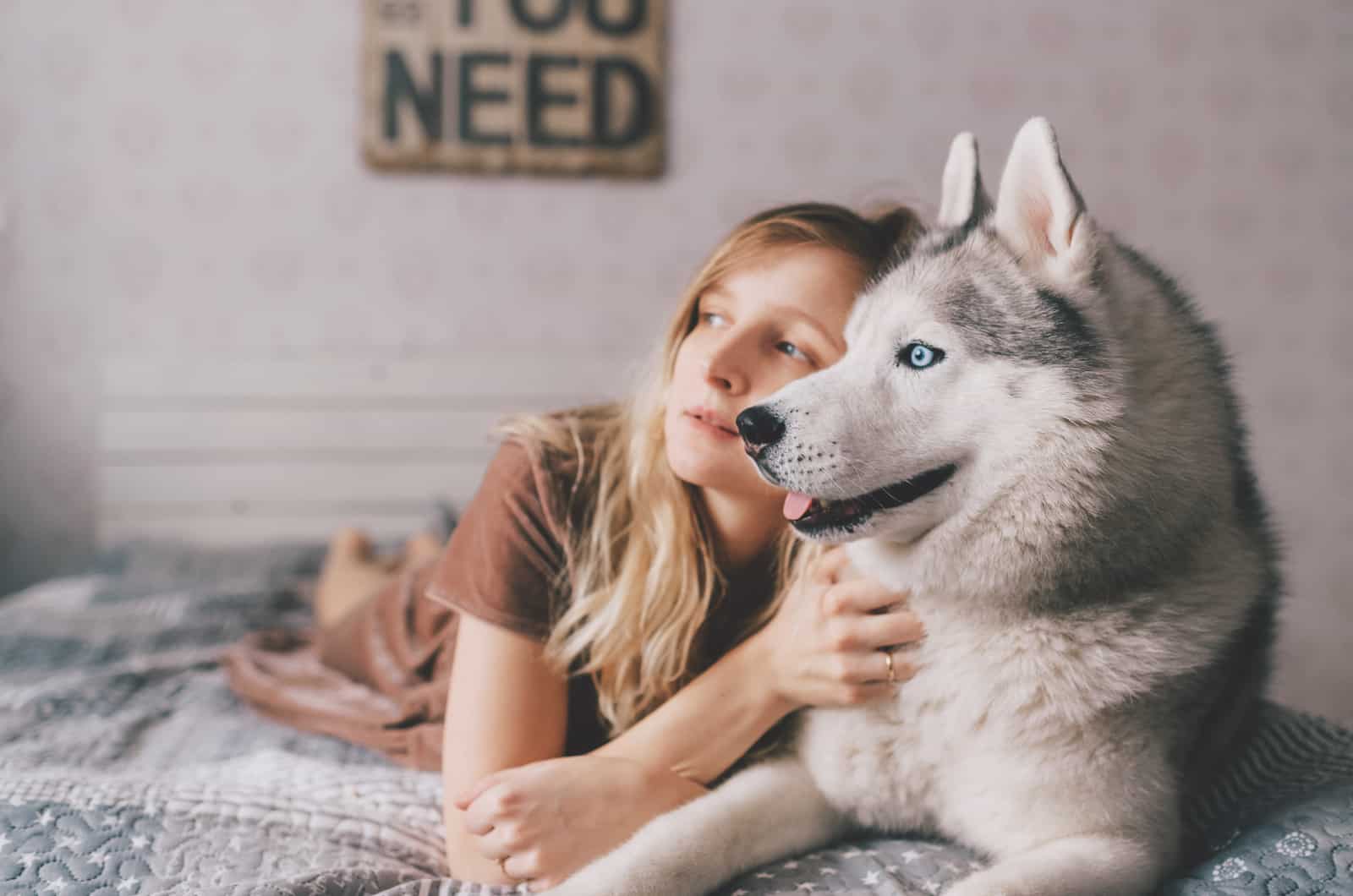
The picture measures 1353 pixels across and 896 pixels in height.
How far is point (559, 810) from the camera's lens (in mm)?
956

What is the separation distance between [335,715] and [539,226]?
183 cm

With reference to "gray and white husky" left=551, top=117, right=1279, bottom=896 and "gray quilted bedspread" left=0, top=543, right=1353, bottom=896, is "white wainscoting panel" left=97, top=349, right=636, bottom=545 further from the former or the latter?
"gray and white husky" left=551, top=117, right=1279, bottom=896

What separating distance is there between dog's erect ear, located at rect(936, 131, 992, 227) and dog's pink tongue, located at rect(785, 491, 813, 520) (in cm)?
34

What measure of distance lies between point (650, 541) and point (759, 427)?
0.30 meters

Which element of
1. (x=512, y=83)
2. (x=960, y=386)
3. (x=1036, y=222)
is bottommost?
(x=960, y=386)

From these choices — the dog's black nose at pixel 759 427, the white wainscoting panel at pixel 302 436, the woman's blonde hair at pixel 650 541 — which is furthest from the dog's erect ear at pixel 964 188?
the white wainscoting panel at pixel 302 436

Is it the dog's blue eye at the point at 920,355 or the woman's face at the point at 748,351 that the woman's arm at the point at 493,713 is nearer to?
the woman's face at the point at 748,351

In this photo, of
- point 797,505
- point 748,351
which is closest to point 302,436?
point 748,351

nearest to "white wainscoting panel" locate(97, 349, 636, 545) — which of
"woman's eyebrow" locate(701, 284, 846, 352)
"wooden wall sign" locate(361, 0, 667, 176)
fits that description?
"wooden wall sign" locate(361, 0, 667, 176)

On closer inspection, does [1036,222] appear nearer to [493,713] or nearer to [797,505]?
[797,505]

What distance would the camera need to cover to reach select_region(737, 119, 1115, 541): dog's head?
838mm

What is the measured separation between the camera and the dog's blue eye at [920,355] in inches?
35.2

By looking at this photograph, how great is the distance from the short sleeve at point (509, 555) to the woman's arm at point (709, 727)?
0.17 m

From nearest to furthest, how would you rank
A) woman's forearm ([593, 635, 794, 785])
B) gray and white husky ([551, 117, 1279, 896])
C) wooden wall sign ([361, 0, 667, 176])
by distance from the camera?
gray and white husky ([551, 117, 1279, 896])
woman's forearm ([593, 635, 794, 785])
wooden wall sign ([361, 0, 667, 176])
